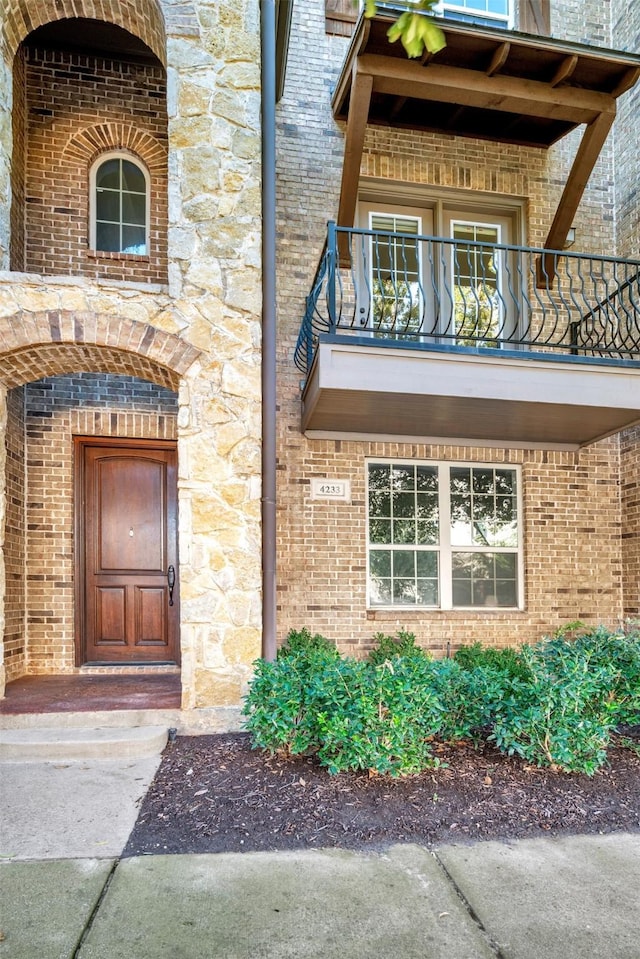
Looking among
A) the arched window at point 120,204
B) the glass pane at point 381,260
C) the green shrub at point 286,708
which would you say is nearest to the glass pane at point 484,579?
the green shrub at point 286,708

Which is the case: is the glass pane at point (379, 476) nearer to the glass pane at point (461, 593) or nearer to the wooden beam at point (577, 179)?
the glass pane at point (461, 593)

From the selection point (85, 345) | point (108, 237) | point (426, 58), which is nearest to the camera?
point (85, 345)

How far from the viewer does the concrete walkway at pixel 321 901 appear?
2.02m

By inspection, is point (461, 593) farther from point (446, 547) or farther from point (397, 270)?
point (397, 270)

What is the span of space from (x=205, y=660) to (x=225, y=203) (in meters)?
3.48

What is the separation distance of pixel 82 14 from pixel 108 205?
1617 mm

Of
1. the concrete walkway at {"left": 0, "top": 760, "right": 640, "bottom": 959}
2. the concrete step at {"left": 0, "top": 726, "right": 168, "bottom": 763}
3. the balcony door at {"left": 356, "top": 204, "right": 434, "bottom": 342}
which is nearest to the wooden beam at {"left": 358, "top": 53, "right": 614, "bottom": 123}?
the balcony door at {"left": 356, "top": 204, "right": 434, "bottom": 342}

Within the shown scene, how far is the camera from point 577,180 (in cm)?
595

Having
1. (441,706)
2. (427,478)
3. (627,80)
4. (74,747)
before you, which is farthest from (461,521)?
(627,80)

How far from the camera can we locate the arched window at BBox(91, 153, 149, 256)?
20.0 ft

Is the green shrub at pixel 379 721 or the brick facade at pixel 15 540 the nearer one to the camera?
the green shrub at pixel 379 721

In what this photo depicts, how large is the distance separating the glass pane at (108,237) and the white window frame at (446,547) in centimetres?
347

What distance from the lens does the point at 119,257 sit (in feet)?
19.5

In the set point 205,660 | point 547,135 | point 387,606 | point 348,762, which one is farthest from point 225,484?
point 547,135
